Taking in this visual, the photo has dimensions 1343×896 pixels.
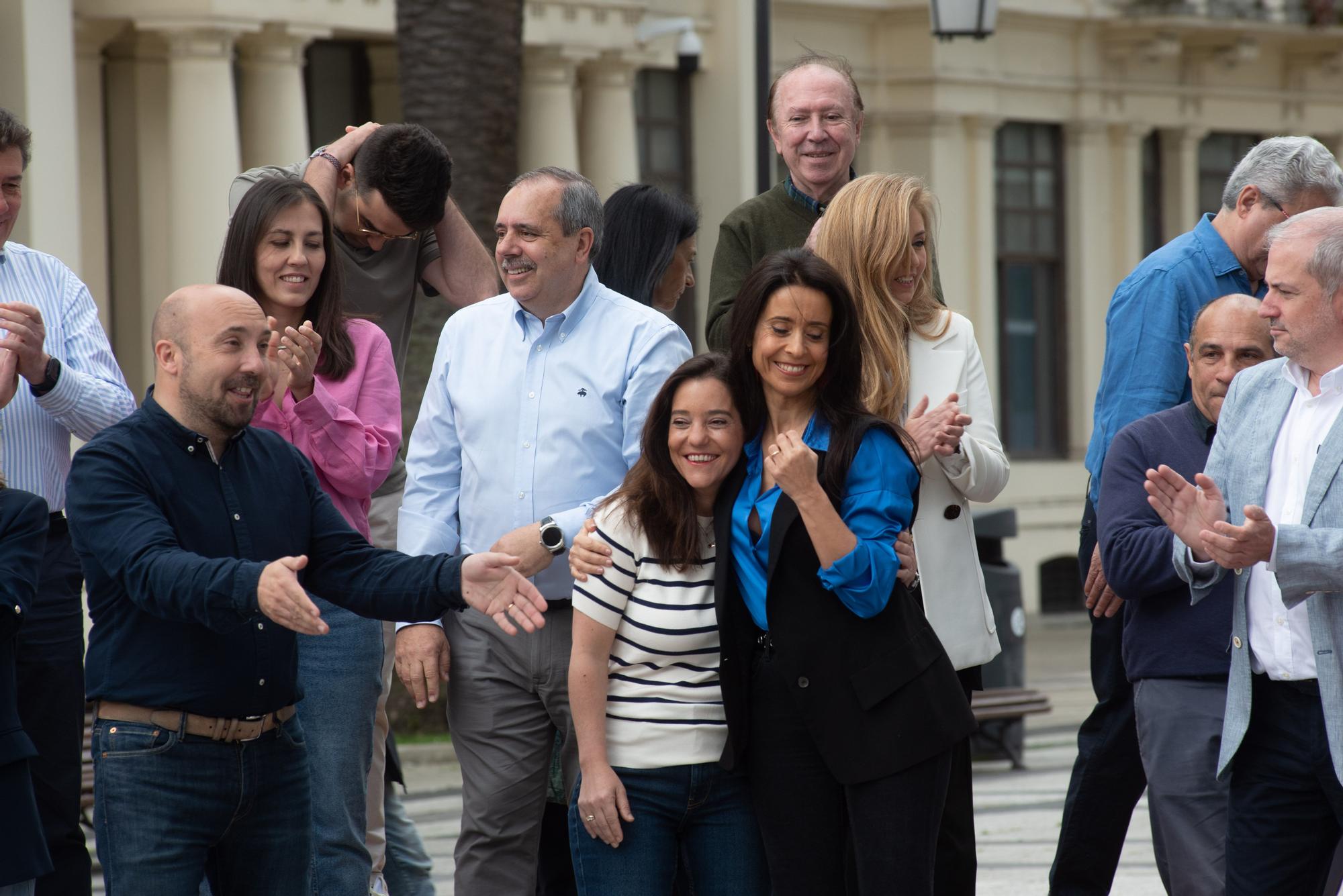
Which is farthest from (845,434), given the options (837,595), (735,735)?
(735,735)

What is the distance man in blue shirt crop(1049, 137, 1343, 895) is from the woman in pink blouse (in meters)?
2.08

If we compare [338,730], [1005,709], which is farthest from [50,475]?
[1005,709]

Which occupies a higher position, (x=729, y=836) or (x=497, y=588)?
(x=497, y=588)

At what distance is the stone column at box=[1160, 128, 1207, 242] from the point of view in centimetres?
2312

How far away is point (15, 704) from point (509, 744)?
124cm

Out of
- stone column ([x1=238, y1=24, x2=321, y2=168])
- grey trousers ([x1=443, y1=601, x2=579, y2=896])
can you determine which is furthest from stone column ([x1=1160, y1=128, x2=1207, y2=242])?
grey trousers ([x1=443, y1=601, x2=579, y2=896])

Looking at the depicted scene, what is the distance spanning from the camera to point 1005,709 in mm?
10922

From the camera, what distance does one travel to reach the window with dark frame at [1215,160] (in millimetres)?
23688

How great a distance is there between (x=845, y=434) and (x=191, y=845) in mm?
1754

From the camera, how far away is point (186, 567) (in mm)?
3971

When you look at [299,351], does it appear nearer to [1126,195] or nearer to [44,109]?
[44,109]

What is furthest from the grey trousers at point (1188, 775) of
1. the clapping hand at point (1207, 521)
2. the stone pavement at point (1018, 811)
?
the stone pavement at point (1018, 811)

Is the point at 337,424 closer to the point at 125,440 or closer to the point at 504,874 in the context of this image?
the point at 125,440

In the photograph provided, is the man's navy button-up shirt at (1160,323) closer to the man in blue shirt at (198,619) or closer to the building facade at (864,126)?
the man in blue shirt at (198,619)
